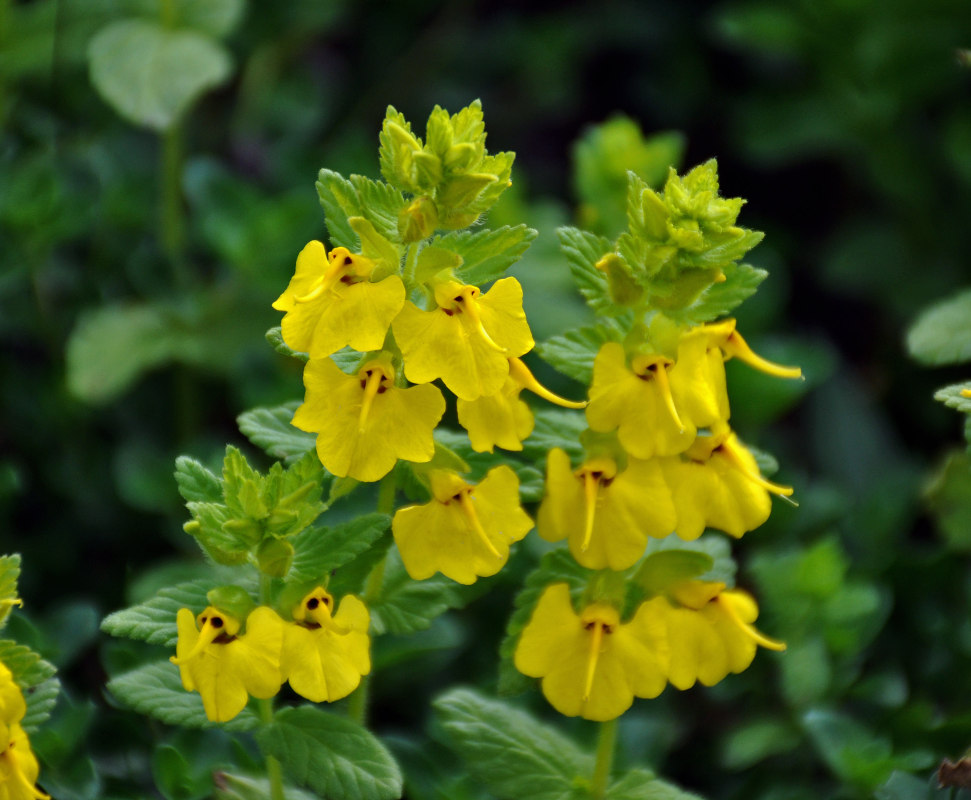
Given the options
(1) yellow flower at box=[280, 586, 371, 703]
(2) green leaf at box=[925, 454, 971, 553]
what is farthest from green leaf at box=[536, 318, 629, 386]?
(2) green leaf at box=[925, 454, 971, 553]

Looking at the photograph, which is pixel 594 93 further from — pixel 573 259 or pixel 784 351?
pixel 573 259

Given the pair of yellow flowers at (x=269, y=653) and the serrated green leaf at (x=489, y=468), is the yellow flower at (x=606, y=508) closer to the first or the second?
the serrated green leaf at (x=489, y=468)

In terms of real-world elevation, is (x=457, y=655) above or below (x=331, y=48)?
below

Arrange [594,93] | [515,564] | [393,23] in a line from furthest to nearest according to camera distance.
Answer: [594,93], [393,23], [515,564]

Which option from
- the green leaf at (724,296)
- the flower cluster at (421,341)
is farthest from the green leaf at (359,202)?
the green leaf at (724,296)

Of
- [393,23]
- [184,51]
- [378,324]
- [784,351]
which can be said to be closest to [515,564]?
[378,324]

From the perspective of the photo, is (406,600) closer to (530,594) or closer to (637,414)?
(530,594)

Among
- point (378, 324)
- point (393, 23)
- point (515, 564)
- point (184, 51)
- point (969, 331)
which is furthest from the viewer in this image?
point (393, 23)
